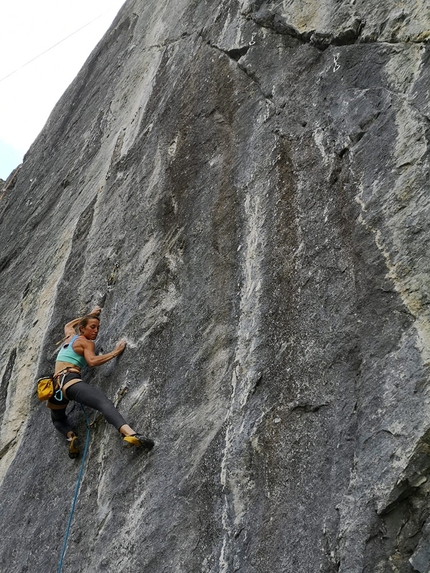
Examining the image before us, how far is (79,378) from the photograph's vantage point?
669cm

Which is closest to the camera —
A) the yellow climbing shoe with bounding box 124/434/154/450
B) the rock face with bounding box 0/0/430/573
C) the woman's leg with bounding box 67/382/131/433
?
the rock face with bounding box 0/0/430/573

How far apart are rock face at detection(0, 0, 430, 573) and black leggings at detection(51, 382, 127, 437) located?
0.51 ft

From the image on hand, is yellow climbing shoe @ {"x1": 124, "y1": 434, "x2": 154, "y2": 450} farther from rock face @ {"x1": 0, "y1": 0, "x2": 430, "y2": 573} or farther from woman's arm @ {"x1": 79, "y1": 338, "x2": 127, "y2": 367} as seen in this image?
woman's arm @ {"x1": 79, "y1": 338, "x2": 127, "y2": 367}

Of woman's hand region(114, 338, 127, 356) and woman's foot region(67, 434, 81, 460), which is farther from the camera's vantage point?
woman's hand region(114, 338, 127, 356)

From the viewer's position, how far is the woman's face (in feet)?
23.1

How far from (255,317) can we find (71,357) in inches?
90.2

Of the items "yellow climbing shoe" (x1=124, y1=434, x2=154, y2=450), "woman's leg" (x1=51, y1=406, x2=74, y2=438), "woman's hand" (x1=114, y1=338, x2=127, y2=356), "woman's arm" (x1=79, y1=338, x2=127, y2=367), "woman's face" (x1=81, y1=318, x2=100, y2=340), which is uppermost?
"woman's face" (x1=81, y1=318, x2=100, y2=340)

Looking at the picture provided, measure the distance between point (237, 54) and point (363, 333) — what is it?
12.5ft

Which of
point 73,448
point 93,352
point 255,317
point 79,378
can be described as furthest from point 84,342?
point 255,317

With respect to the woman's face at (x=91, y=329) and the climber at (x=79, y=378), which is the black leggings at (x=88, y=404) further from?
the woman's face at (x=91, y=329)

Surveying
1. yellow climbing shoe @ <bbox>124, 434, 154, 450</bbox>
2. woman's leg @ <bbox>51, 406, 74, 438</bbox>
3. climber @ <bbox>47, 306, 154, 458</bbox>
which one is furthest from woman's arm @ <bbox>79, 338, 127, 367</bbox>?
yellow climbing shoe @ <bbox>124, 434, 154, 450</bbox>

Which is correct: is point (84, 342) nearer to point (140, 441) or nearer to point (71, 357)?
point (71, 357)

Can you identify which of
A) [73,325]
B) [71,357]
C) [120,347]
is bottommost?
[120,347]

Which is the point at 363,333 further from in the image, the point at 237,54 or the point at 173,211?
the point at 237,54
